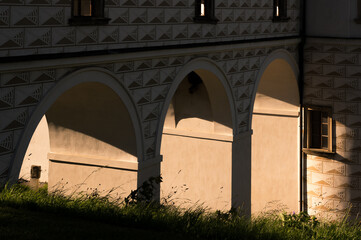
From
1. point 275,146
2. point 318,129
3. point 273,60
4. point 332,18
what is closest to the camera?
point 273,60

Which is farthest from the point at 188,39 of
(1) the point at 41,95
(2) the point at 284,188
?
(2) the point at 284,188

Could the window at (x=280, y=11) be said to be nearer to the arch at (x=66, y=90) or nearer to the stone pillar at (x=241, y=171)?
the stone pillar at (x=241, y=171)

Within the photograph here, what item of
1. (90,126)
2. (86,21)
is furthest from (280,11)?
(86,21)

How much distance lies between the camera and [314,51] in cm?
1756

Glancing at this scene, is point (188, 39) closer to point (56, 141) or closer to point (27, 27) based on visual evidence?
point (56, 141)

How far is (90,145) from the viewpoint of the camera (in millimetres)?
11305

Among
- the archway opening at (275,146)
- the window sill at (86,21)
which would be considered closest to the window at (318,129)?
the archway opening at (275,146)

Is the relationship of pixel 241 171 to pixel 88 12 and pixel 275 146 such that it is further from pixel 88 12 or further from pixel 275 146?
pixel 88 12

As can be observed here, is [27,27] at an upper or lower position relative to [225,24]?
lower

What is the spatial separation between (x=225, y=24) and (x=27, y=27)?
590 centimetres

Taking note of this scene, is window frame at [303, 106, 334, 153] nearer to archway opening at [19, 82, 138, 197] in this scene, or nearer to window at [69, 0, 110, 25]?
archway opening at [19, 82, 138, 197]

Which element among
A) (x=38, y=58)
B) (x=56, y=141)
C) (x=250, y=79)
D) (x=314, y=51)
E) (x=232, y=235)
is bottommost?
(x=232, y=235)

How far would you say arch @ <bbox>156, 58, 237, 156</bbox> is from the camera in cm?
1160

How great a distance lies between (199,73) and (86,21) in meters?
4.25
